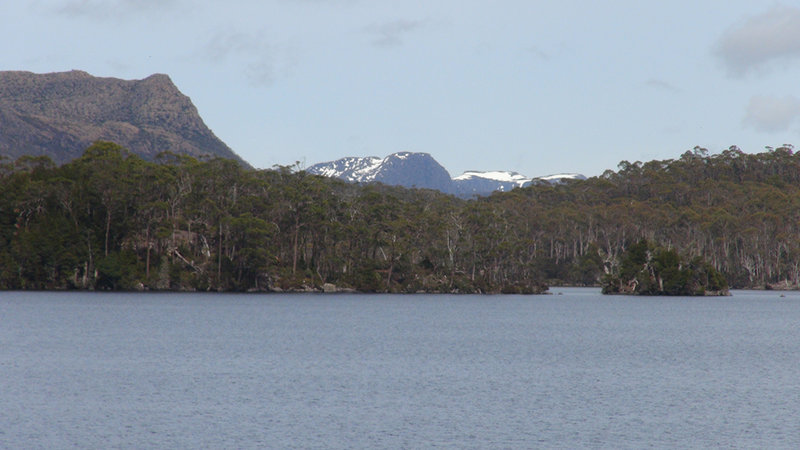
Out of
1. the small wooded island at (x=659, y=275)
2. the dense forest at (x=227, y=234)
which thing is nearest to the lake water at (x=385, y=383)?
the dense forest at (x=227, y=234)

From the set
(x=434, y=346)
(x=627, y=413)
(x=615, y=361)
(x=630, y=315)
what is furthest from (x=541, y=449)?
(x=630, y=315)

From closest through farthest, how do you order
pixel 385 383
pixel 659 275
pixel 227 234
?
pixel 385 383, pixel 227 234, pixel 659 275

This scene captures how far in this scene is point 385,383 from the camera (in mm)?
34781

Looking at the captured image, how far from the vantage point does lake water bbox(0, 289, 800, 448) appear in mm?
25031

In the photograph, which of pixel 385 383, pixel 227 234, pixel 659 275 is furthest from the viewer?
pixel 659 275

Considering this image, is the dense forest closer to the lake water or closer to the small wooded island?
the small wooded island

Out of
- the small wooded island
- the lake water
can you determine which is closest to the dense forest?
the small wooded island


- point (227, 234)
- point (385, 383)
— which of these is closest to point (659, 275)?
point (227, 234)

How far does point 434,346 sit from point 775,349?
2189cm

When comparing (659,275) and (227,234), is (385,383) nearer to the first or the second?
(227,234)

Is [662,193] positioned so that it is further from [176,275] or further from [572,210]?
[176,275]

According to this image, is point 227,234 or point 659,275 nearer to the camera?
point 227,234

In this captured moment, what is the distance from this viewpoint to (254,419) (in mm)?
27000

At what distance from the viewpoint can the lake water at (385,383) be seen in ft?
82.1
